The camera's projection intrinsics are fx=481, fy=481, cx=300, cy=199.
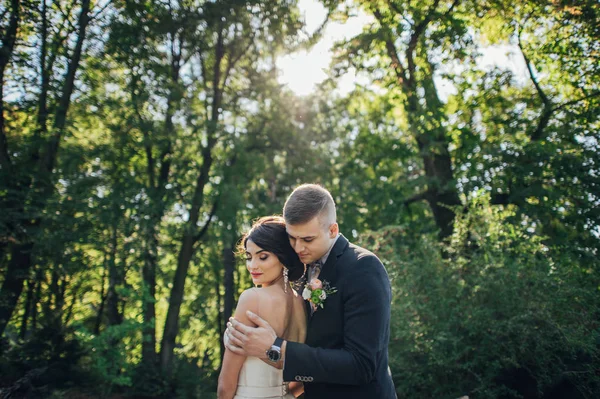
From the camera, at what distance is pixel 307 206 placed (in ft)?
9.82

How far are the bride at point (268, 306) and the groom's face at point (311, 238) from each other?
29cm

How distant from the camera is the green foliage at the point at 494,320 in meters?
7.18

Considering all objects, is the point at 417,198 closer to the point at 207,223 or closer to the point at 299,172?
the point at 299,172

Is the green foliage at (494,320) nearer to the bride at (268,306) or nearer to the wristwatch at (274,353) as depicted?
the bride at (268,306)

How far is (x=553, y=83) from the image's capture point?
571 inches

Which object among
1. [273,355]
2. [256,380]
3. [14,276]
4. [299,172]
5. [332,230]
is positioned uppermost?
[299,172]

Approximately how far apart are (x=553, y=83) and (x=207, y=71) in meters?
11.6

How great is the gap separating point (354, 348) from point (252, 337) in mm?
618

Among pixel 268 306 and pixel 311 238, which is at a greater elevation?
pixel 311 238

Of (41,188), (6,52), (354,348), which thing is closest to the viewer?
(354,348)

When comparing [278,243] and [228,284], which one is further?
[228,284]

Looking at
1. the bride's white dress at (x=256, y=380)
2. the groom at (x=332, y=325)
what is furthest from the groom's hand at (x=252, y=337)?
the bride's white dress at (x=256, y=380)

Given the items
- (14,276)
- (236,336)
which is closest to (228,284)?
(14,276)

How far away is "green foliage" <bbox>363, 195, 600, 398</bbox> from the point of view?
7180mm
